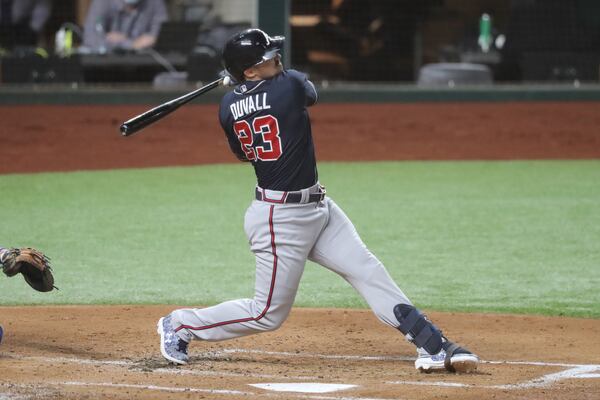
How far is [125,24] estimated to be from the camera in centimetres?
1404

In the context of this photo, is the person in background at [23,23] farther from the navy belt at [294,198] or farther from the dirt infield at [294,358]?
the navy belt at [294,198]

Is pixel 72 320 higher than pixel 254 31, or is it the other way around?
pixel 254 31

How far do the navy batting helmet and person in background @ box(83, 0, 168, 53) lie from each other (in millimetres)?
9483

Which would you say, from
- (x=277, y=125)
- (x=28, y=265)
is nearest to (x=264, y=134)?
(x=277, y=125)

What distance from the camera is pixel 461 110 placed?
1397cm

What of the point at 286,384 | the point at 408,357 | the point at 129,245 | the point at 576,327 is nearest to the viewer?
the point at 286,384

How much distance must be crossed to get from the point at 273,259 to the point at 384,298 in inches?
19.3

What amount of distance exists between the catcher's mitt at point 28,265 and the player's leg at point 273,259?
805 mm

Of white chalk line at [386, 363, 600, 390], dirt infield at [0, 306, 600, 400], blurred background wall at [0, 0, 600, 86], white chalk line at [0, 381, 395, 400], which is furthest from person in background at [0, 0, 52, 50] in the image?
white chalk line at [386, 363, 600, 390]

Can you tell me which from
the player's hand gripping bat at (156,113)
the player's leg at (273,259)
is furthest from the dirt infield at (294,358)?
the player's hand gripping bat at (156,113)

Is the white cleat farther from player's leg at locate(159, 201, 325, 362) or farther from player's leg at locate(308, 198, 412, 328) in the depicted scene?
player's leg at locate(159, 201, 325, 362)

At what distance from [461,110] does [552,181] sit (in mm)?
2882

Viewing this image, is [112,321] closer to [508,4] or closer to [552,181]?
[552,181]

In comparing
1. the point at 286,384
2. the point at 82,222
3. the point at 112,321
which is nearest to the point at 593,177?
the point at 82,222
